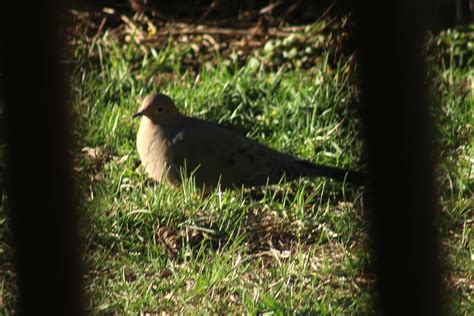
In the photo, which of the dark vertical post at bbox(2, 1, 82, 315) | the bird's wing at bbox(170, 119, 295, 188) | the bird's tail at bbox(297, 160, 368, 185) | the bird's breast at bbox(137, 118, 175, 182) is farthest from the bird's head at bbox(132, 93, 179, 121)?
the dark vertical post at bbox(2, 1, 82, 315)

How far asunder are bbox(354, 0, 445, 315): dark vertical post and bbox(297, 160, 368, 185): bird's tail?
1.89 metres

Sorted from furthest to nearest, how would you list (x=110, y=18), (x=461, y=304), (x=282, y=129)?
(x=110, y=18), (x=282, y=129), (x=461, y=304)

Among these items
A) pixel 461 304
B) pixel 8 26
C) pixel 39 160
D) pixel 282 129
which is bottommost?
pixel 461 304

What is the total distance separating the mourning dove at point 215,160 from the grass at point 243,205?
0.08 metres

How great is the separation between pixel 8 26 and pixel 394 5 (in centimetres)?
63

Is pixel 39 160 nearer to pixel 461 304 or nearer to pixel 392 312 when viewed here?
pixel 392 312

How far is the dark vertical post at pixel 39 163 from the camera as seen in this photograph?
142 cm

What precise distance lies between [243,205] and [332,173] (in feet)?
1.41

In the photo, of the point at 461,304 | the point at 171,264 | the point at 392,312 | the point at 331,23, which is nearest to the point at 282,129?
the point at 331,23

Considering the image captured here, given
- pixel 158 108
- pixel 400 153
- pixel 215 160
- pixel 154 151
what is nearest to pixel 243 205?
pixel 215 160

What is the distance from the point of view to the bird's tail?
346 centimetres

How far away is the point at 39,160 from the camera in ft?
4.81

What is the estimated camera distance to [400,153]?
4.76 ft

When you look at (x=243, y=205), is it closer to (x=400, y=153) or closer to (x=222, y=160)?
(x=222, y=160)
